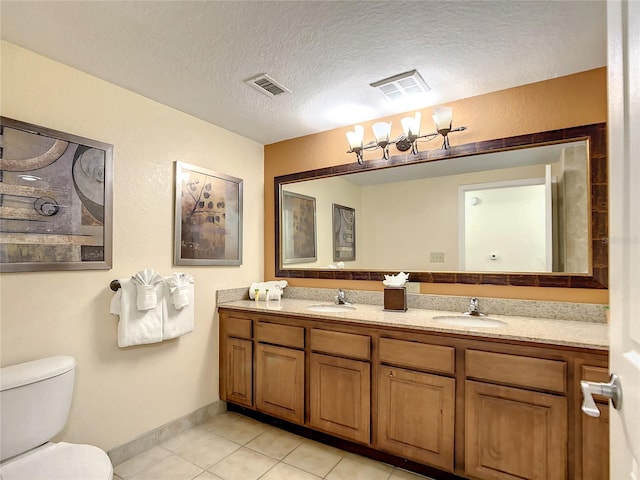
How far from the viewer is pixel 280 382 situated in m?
2.29

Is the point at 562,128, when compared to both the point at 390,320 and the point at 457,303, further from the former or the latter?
the point at 390,320

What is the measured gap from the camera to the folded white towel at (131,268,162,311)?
6.46 feet

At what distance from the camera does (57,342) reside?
1.74 m

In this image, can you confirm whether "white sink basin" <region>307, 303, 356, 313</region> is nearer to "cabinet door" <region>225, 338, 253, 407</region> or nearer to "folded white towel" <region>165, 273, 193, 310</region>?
"cabinet door" <region>225, 338, 253, 407</region>

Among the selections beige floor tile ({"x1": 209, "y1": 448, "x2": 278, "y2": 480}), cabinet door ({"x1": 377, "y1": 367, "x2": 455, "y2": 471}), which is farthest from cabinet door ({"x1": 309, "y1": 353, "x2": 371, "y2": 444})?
beige floor tile ({"x1": 209, "y1": 448, "x2": 278, "y2": 480})

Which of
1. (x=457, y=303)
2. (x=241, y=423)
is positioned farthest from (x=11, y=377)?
(x=457, y=303)

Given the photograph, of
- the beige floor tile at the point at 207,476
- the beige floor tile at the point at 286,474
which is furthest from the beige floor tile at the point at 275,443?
the beige floor tile at the point at 207,476

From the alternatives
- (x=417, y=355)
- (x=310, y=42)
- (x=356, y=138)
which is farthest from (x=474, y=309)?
(x=310, y=42)

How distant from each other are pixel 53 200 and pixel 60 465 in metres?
1.23

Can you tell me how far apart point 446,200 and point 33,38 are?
250 centimetres

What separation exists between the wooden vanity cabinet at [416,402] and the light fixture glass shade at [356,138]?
4.71ft

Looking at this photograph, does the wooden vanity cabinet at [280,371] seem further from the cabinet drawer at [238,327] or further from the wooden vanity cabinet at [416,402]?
the wooden vanity cabinet at [416,402]

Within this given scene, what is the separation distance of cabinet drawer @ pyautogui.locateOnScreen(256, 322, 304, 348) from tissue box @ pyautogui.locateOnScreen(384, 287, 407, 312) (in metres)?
0.61

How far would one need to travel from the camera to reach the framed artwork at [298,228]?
115 inches
